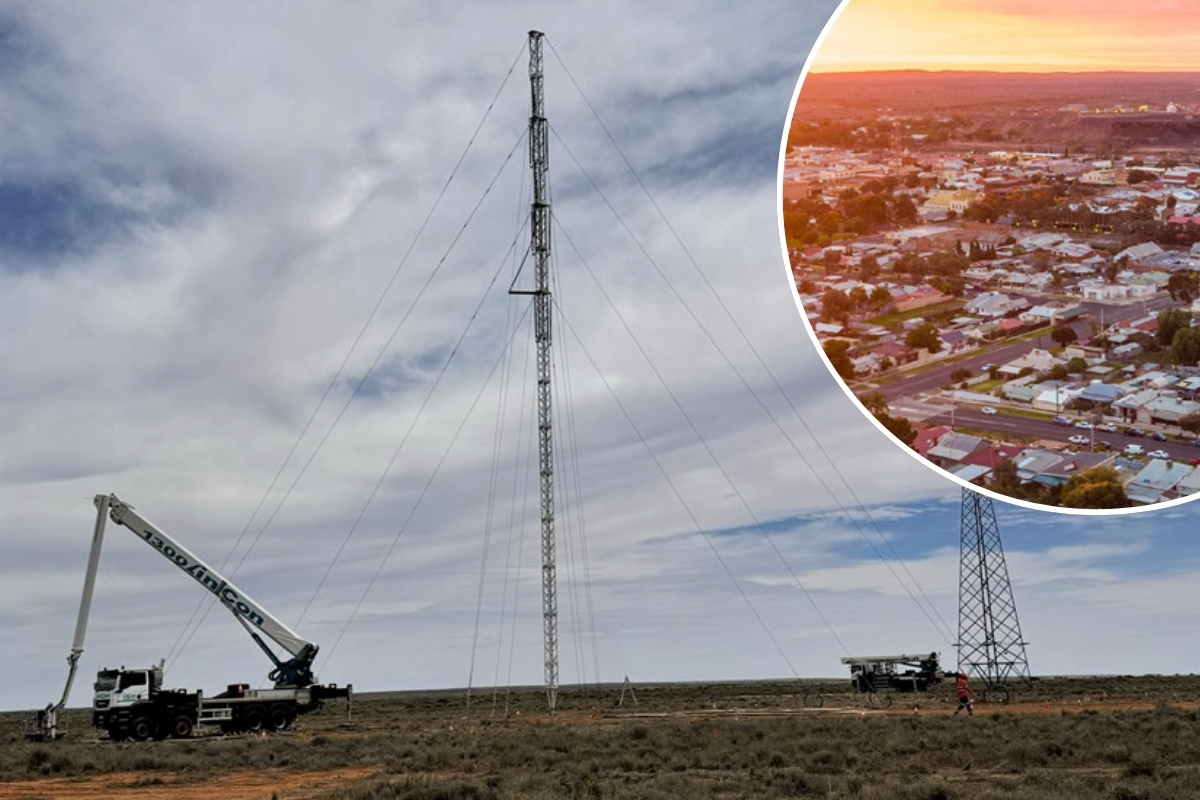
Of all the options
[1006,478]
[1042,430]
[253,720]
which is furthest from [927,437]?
[253,720]

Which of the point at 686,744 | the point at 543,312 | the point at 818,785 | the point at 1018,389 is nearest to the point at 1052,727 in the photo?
the point at 686,744

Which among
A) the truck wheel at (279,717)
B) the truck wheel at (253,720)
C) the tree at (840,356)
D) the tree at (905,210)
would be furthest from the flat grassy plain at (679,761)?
the tree at (905,210)

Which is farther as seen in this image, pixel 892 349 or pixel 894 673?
pixel 894 673

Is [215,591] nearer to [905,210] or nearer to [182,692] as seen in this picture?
[182,692]

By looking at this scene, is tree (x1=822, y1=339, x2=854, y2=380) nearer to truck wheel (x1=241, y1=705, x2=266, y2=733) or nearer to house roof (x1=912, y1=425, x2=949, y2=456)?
house roof (x1=912, y1=425, x2=949, y2=456)

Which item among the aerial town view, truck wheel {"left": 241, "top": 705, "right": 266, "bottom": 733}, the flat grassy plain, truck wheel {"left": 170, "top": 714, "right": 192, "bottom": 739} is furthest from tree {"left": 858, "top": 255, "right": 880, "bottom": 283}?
truck wheel {"left": 241, "top": 705, "right": 266, "bottom": 733}
